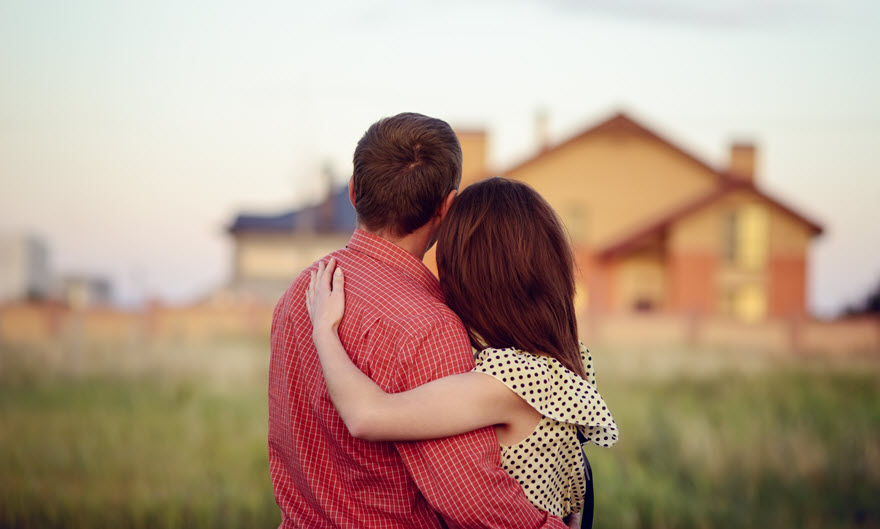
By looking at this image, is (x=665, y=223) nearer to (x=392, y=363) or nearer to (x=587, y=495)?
(x=587, y=495)

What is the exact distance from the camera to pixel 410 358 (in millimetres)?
1836

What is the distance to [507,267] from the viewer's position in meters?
1.95

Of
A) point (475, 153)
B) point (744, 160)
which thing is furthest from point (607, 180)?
point (475, 153)

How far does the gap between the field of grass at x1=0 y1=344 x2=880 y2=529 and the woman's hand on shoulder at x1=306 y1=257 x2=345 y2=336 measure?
4.85 m

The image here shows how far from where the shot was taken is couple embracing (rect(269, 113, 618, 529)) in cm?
182

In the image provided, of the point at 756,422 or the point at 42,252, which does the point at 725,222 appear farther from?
the point at 42,252

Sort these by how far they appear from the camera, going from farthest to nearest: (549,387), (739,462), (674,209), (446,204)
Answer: (674,209) → (739,462) → (446,204) → (549,387)

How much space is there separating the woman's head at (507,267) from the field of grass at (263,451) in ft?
16.3

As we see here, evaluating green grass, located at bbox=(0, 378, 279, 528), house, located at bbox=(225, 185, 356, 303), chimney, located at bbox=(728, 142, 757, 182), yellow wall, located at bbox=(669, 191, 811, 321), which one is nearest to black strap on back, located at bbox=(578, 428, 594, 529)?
green grass, located at bbox=(0, 378, 279, 528)

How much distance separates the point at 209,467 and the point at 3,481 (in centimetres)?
174

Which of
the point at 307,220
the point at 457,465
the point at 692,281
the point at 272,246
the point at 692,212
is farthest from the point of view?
the point at 272,246

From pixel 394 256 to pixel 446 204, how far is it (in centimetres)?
17

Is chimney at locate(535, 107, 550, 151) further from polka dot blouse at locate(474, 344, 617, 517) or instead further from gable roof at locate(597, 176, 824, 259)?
polka dot blouse at locate(474, 344, 617, 517)

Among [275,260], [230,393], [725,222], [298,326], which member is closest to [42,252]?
[275,260]
